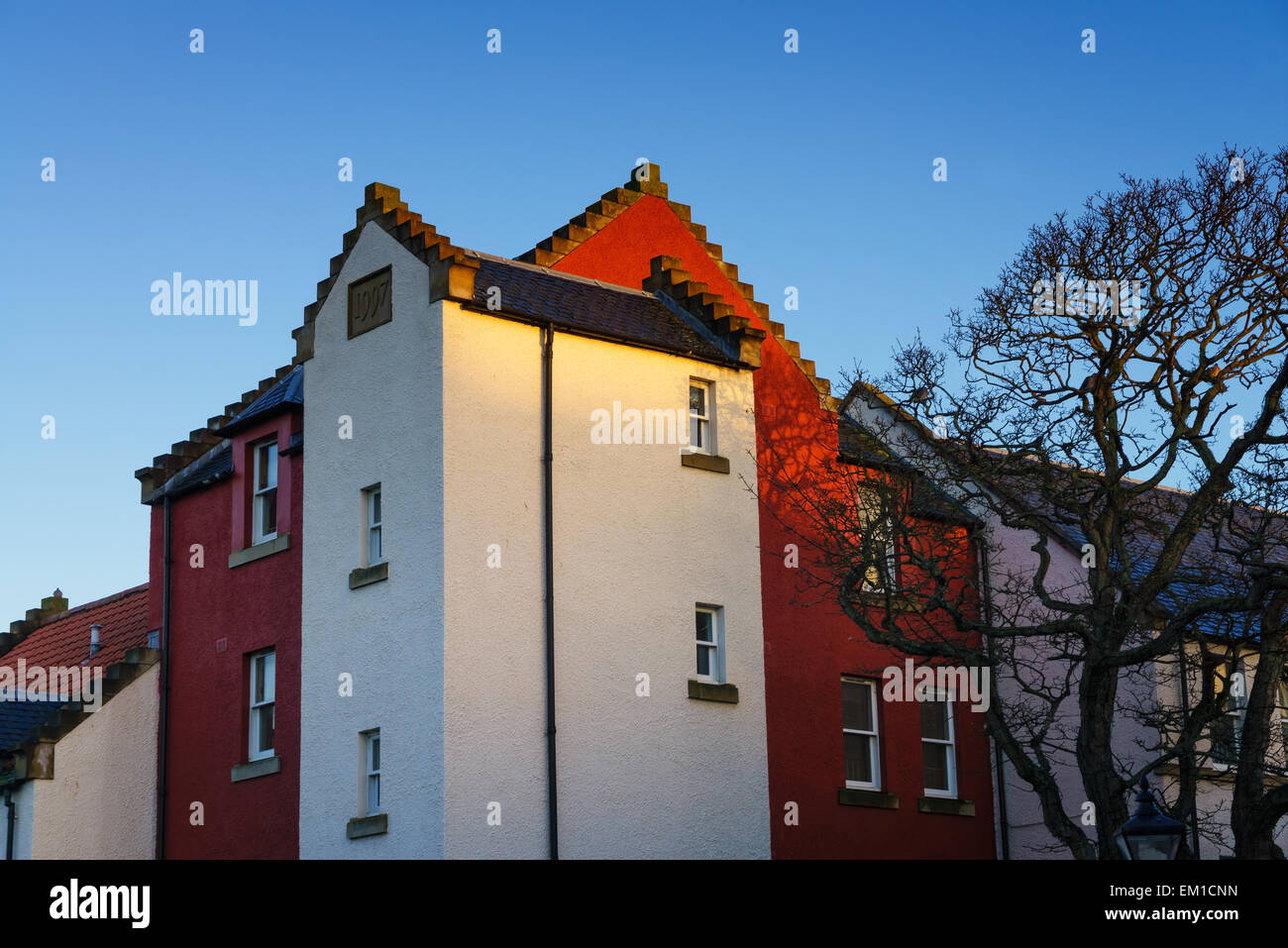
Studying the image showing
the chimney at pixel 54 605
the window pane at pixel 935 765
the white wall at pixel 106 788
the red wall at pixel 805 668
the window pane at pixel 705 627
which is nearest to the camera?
the window pane at pixel 705 627

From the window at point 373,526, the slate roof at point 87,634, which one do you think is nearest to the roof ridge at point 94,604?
the slate roof at point 87,634

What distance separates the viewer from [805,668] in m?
28.3

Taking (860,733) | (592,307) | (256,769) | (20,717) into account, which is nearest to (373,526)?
(256,769)

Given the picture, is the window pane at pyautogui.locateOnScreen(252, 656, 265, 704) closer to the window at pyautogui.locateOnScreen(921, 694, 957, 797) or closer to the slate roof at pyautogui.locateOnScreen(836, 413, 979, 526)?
the slate roof at pyautogui.locateOnScreen(836, 413, 979, 526)

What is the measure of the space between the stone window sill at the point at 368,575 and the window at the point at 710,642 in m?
5.38

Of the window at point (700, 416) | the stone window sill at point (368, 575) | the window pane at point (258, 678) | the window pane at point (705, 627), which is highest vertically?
the window at point (700, 416)

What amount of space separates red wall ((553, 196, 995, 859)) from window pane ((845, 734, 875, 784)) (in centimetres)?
33

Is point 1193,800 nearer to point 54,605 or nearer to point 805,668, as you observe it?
point 805,668

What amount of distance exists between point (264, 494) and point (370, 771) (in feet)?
22.0

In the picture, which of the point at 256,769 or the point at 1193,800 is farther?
the point at 256,769

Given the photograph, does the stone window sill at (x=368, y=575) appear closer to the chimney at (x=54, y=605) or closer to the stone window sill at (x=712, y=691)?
the stone window sill at (x=712, y=691)

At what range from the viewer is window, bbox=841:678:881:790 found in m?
28.8

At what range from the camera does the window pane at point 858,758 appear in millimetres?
28719
